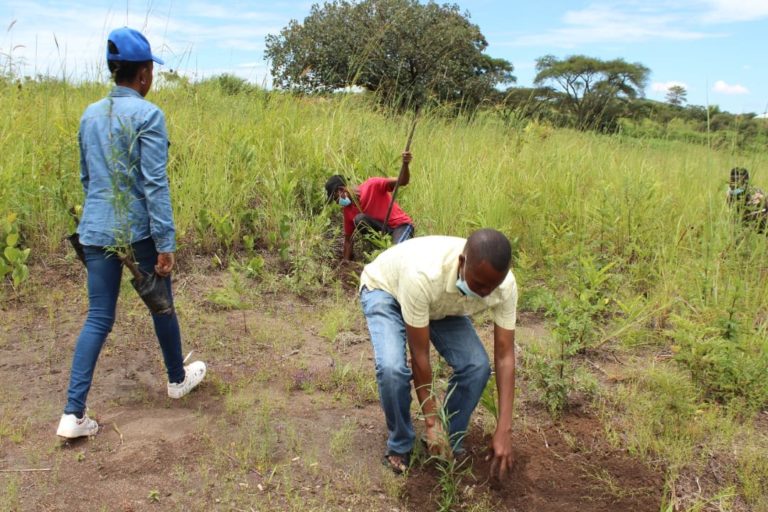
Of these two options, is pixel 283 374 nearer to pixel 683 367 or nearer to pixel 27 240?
pixel 683 367

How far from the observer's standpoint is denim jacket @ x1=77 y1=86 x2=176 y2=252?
107 inches

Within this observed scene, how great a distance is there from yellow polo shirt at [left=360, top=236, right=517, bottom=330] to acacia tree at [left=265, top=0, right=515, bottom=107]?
17.6 ft

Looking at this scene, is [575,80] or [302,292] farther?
[575,80]

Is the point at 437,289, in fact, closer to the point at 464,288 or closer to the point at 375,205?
the point at 464,288

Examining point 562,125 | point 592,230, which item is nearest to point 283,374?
point 592,230

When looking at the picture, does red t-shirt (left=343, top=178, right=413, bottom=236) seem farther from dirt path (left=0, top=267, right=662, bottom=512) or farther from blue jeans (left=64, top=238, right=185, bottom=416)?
blue jeans (left=64, top=238, right=185, bottom=416)

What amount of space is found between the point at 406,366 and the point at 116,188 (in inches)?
56.6

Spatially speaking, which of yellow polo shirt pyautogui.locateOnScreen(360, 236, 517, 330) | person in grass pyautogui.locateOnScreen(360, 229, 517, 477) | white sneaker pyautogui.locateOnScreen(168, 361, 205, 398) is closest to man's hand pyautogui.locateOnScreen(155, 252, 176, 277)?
white sneaker pyautogui.locateOnScreen(168, 361, 205, 398)

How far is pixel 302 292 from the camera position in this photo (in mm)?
4719

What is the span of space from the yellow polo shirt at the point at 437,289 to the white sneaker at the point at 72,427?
5.01 ft

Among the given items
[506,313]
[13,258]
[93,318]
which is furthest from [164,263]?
[13,258]

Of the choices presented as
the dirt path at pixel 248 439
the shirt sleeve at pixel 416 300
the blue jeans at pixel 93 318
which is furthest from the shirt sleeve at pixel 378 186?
the shirt sleeve at pixel 416 300

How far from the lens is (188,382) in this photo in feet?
10.8

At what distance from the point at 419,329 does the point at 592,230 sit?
331 centimetres
